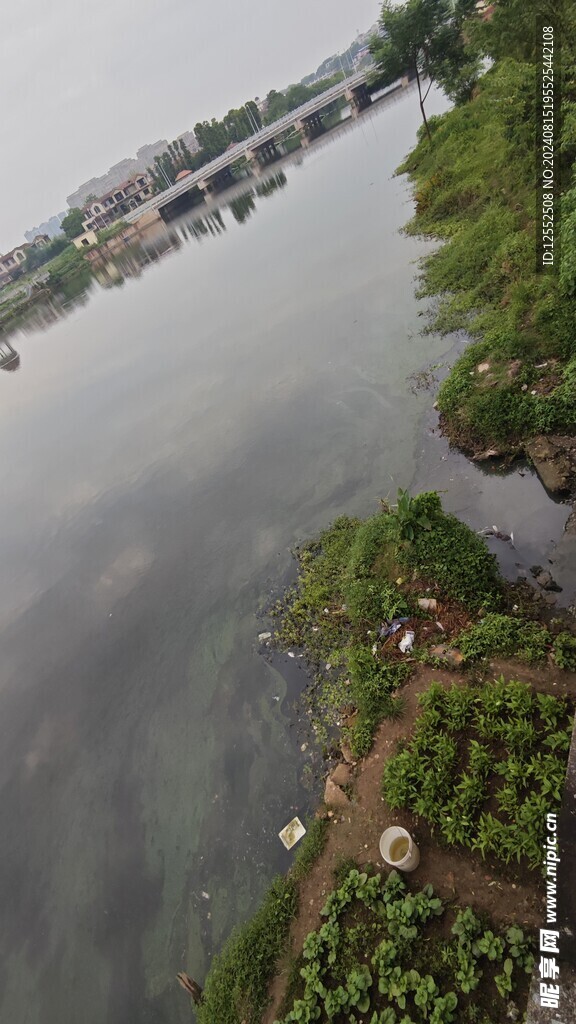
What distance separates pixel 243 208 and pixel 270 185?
23.2 ft

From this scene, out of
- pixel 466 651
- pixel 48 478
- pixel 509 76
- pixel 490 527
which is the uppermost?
pixel 509 76

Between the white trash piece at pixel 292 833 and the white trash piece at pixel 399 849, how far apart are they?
126 cm

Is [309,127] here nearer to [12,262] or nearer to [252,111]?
[252,111]

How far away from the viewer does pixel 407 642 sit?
5.49 meters

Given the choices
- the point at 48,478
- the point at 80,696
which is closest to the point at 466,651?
the point at 80,696

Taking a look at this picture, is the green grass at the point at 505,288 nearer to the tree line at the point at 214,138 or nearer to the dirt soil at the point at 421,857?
the dirt soil at the point at 421,857

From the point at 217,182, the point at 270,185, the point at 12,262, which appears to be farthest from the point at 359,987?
the point at 12,262

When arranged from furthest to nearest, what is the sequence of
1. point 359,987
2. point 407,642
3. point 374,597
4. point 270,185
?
point 270,185
point 374,597
point 407,642
point 359,987

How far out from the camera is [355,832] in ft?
14.4

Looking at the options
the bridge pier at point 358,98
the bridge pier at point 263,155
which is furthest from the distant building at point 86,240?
the bridge pier at point 358,98

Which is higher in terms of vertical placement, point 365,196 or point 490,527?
point 365,196

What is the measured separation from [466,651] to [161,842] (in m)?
4.30

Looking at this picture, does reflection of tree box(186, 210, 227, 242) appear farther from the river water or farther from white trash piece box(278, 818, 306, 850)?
white trash piece box(278, 818, 306, 850)

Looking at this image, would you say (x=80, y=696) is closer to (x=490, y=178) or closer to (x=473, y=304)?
(x=473, y=304)
